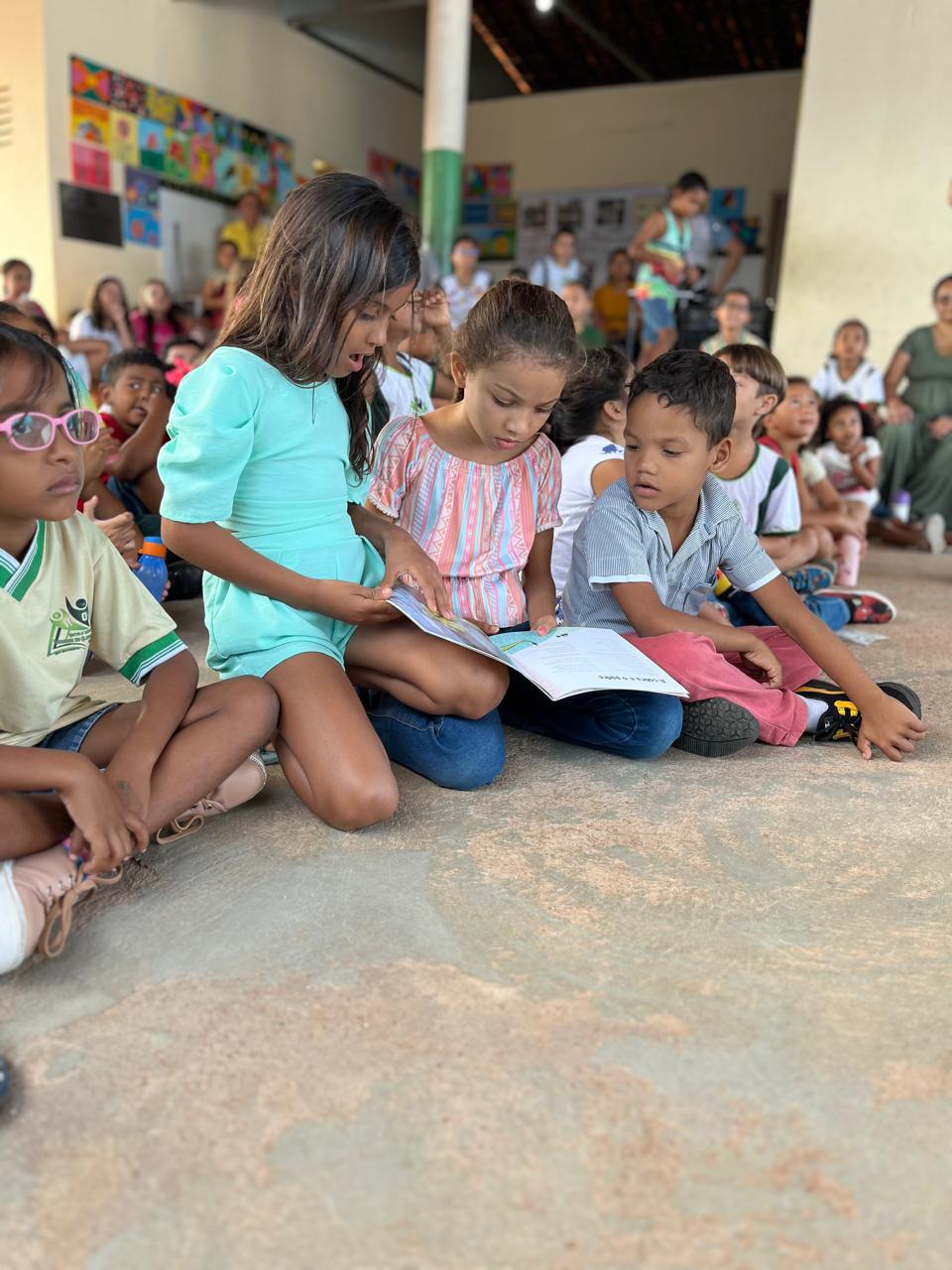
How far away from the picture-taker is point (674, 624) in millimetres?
1721

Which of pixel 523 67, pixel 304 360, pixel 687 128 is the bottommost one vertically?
pixel 304 360

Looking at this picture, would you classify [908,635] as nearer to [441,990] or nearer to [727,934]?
[727,934]

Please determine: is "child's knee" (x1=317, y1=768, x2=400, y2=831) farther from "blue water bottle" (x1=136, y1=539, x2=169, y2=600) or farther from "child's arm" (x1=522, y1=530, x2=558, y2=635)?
"blue water bottle" (x1=136, y1=539, x2=169, y2=600)

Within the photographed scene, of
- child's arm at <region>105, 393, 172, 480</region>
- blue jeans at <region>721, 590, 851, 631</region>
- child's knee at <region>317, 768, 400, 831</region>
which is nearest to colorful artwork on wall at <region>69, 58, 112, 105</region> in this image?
child's arm at <region>105, 393, 172, 480</region>

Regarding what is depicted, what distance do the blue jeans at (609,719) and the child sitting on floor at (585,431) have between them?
19.3 inches

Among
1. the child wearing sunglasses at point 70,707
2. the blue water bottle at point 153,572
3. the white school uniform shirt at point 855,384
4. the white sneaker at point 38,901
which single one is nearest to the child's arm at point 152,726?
the child wearing sunglasses at point 70,707

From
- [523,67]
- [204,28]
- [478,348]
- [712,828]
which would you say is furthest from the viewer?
[523,67]

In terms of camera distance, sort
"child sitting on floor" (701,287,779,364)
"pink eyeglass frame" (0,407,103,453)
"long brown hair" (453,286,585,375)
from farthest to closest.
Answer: "child sitting on floor" (701,287,779,364), "long brown hair" (453,286,585,375), "pink eyeglass frame" (0,407,103,453)

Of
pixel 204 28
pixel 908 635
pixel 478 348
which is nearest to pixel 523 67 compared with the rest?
pixel 204 28

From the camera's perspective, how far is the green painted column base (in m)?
6.52

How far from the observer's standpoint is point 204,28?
725cm

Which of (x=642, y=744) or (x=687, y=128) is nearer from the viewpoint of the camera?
(x=642, y=744)

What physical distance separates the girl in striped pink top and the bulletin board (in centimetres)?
589

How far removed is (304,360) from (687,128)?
857 cm
